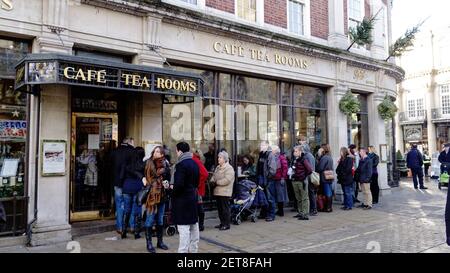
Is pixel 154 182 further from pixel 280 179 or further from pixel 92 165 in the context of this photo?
pixel 280 179

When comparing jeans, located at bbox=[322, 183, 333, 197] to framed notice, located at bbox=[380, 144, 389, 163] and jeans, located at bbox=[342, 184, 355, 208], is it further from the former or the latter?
framed notice, located at bbox=[380, 144, 389, 163]

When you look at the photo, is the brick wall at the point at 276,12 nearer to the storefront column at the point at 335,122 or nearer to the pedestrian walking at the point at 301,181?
the storefront column at the point at 335,122

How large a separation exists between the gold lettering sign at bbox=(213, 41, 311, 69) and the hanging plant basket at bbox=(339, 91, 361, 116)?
191 cm

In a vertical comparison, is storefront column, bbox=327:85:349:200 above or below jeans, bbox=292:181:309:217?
above

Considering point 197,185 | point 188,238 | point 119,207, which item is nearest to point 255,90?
point 119,207

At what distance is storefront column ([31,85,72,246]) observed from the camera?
6.66 meters

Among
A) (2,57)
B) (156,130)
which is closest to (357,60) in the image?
(156,130)

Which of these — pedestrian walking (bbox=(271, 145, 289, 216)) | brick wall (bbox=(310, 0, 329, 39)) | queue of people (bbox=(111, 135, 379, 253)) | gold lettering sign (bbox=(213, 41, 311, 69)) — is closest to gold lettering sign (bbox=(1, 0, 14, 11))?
queue of people (bbox=(111, 135, 379, 253))

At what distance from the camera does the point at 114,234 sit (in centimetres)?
745
